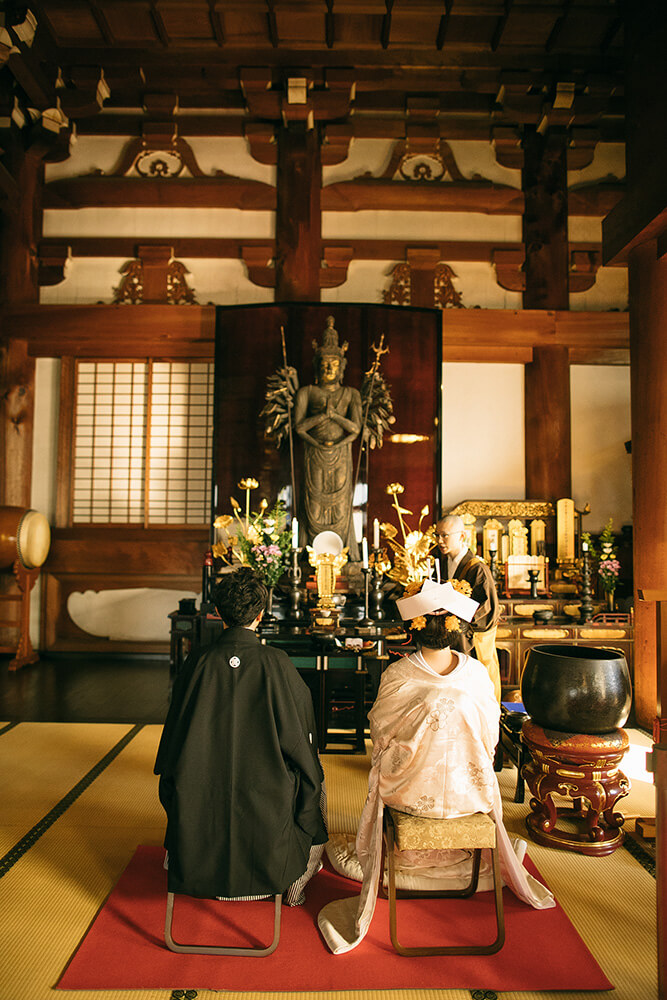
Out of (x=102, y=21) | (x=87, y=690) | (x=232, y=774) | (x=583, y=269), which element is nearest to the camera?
(x=232, y=774)

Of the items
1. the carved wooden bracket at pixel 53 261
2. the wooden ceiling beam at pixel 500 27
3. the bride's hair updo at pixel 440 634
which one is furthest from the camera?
the carved wooden bracket at pixel 53 261

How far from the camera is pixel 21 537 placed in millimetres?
5797

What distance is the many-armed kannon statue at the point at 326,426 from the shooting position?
5.85 meters

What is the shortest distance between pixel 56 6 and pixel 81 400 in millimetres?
3835

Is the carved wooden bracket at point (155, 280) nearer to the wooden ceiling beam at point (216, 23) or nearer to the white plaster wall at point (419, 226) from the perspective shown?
the white plaster wall at point (419, 226)

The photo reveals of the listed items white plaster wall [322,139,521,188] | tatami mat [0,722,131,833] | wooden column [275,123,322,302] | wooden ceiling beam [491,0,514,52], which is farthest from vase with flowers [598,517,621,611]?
wooden ceiling beam [491,0,514,52]

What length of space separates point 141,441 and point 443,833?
5682 mm

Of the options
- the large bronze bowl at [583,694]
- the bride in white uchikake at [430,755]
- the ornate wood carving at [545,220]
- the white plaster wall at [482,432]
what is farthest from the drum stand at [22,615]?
the ornate wood carving at [545,220]

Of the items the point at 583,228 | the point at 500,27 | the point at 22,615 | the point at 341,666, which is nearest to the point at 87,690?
the point at 22,615

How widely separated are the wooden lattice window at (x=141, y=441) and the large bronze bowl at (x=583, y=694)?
15.3 ft

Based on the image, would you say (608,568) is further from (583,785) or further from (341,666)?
(583,785)

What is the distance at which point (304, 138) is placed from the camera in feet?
22.3

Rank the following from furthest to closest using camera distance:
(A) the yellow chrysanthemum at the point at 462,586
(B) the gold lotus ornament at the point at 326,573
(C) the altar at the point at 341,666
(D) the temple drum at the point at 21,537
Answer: (D) the temple drum at the point at 21,537 → (B) the gold lotus ornament at the point at 326,573 → (C) the altar at the point at 341,666 → (A) the yellow chrysanthemum at the point at 462,586

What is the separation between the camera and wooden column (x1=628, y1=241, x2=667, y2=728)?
4312 mm
